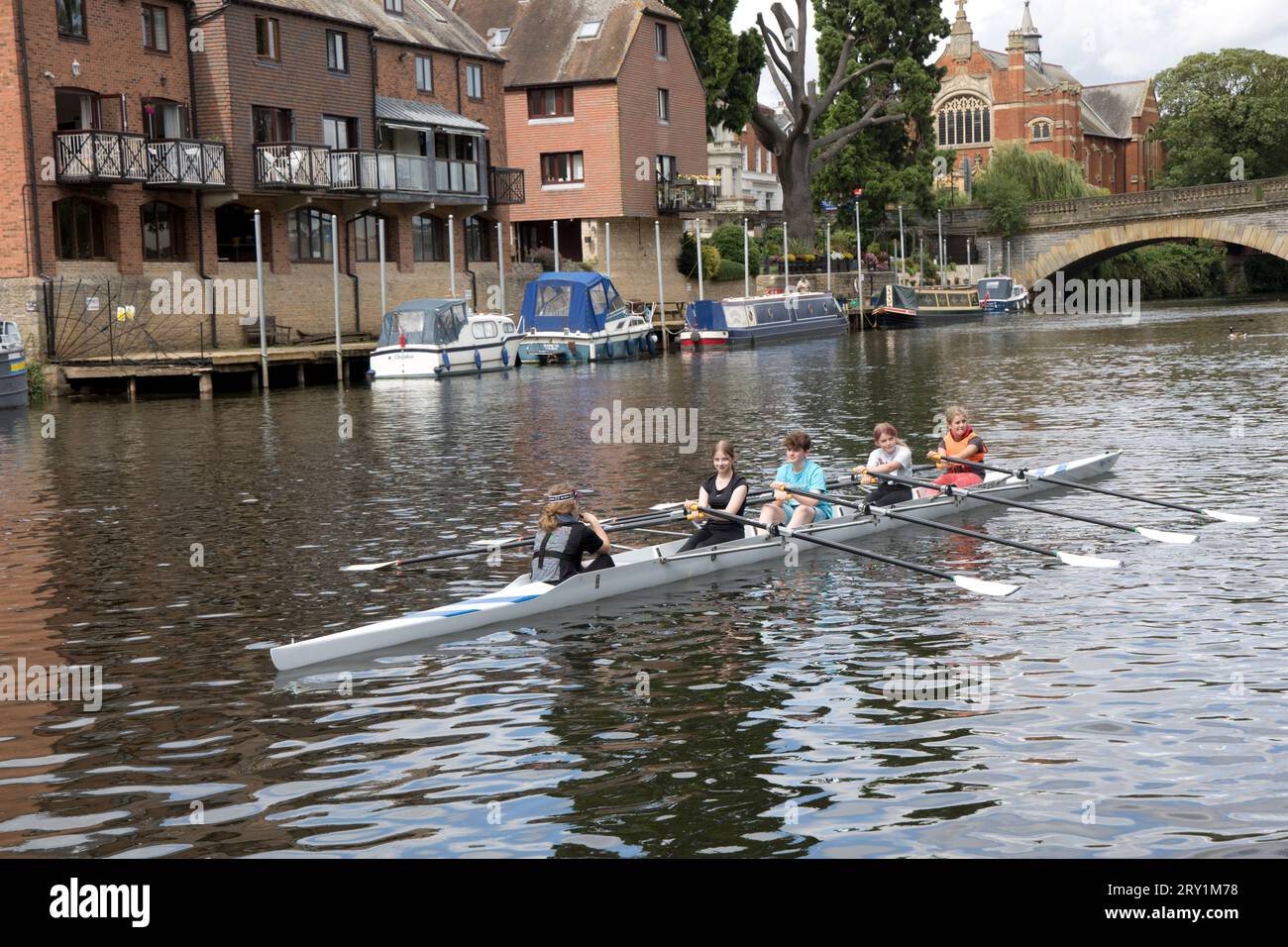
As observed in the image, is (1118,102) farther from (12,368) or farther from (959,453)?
(959,453)

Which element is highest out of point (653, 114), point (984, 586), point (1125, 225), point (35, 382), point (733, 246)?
point (653, 114)

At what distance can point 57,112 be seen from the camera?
4259 cm

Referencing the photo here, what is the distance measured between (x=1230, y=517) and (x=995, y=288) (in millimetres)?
71833

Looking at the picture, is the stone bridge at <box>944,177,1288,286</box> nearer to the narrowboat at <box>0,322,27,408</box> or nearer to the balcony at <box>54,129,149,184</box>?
the balcony at <box>54,129,149,184</box>

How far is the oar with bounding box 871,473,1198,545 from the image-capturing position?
1708 cm

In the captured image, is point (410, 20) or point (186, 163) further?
point (410, 20)

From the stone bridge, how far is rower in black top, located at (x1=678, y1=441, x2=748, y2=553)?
246 ft

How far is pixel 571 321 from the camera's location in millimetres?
55312

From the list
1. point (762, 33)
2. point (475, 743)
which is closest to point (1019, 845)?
point (475, 743)

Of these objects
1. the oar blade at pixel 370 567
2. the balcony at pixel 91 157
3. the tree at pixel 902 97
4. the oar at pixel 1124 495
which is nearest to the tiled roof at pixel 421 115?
the balcony at pixel 91 157

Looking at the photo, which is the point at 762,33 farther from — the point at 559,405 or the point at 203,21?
the point at 559,405

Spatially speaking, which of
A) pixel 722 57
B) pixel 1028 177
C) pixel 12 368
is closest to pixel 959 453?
pixel 12 368

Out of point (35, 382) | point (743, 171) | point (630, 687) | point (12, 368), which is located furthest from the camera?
point (743, 171)

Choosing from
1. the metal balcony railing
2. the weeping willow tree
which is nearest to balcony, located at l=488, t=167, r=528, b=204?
the metal balcony railing
